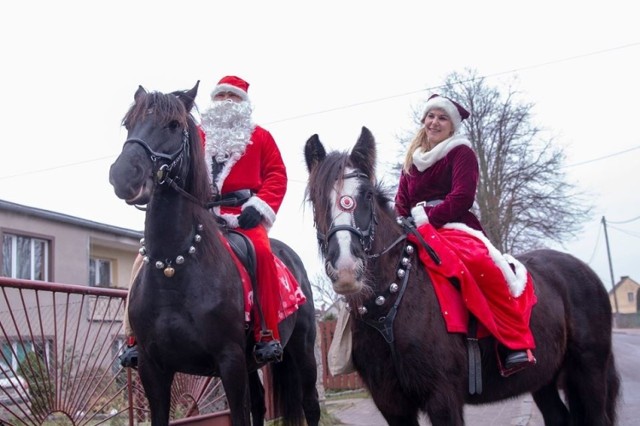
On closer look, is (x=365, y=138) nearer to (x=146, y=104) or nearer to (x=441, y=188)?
(x=441, y=188)

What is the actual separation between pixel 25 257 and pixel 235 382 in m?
23.0

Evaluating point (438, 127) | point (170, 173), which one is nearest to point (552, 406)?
point (438, 127)

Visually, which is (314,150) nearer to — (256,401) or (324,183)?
(324,183)

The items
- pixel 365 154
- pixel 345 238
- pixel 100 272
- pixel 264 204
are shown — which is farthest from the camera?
pixel 100 272

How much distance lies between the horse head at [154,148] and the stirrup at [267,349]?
3.95ft

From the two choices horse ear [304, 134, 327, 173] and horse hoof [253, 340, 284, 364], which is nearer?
horse ear [304, 134, 327, 173]

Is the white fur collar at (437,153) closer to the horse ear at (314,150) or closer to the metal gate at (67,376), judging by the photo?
the horse ear at (314,150)

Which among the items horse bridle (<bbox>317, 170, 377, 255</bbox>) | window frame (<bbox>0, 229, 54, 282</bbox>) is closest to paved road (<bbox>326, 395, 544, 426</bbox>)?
horse bridle (<bbox>317, 170, 377, 255</bbox>)

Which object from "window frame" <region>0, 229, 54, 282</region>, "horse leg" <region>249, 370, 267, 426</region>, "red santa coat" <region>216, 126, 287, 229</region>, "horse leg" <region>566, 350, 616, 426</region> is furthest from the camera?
"window frame" <region>0, 229, 54, 282</region>

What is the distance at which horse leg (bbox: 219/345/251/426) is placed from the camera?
5.09 meters

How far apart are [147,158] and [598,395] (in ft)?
13.3

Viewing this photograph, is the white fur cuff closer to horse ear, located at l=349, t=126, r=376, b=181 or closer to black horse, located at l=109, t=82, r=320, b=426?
horse ear, located at l=349, t=126, r=376, b=181

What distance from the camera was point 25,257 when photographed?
25859 mm

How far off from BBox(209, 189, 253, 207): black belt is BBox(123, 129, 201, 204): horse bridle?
73cm
